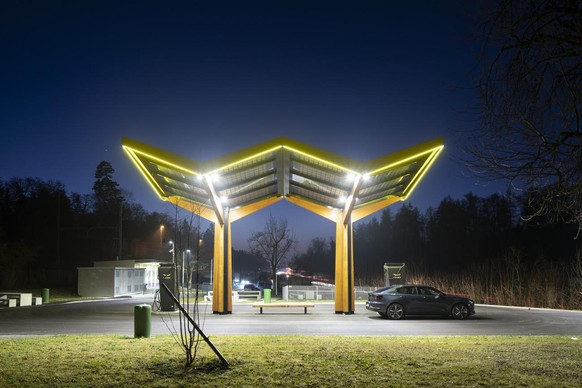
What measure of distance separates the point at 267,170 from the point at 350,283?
19.8 ft

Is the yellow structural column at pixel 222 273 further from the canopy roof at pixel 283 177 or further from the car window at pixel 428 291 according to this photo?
the car window at pixel 428 291

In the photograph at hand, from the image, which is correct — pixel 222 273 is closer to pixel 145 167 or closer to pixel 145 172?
pixel 145 172

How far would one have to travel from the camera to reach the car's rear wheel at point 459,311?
1981cm

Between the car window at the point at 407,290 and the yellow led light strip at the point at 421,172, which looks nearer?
the yellow led light strip at the point at 421,172

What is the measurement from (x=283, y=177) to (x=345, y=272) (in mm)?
4894

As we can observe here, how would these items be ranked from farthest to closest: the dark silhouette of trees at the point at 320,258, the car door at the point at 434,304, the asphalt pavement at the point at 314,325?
the dark silhouette of trees at the point at 320,258 < the car door at the point at 434,304 < the asphalt pavement at the point at 314,325

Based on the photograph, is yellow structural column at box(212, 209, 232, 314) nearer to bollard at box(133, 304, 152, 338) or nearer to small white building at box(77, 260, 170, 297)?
bollard at box(133, 304, 152, 338)

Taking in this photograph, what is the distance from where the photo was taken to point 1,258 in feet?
146

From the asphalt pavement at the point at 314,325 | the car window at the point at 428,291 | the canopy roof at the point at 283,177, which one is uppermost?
the canopy roof at the point at 283,177

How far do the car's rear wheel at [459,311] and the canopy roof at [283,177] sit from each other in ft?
17.0

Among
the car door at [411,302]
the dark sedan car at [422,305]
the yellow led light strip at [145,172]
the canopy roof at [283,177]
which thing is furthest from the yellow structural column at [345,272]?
the yellow led light strip at [145,172]

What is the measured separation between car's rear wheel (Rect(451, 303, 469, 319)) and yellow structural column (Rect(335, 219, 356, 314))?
4.10 metres

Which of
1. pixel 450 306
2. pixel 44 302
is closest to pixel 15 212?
pixel 44 302

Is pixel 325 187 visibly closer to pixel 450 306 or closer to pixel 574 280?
pixel 450 306
